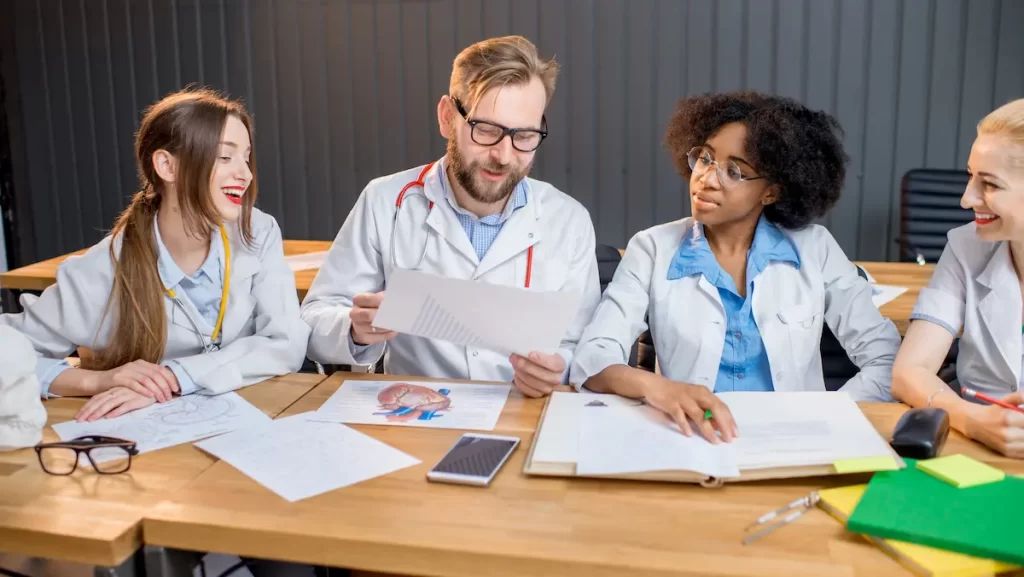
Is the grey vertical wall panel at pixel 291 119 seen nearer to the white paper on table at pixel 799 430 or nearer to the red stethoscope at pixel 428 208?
the red stethoscope at pixel 428 208

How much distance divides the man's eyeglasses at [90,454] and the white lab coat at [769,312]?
0.97 metres

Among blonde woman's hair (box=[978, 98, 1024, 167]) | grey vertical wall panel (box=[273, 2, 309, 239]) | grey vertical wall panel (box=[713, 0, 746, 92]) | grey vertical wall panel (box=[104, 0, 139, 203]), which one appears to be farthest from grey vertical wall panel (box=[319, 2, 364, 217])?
blonde woman's hair (box=[978, 98, 1024, 167])

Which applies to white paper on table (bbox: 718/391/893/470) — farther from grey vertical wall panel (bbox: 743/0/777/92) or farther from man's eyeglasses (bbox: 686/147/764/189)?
grey vertical wall panel (bbox: 743/0/777/92)

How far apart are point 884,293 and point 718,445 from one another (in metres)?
1.49

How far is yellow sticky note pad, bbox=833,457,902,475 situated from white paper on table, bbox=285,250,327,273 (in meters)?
2.02

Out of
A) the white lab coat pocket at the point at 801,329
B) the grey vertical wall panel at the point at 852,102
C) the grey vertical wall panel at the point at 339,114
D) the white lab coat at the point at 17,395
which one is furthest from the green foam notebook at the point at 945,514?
the grey vertical wall panel at the point at 339,114

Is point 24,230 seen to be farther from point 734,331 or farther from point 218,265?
point 734,331

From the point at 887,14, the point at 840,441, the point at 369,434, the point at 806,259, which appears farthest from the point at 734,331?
the point at 887,14

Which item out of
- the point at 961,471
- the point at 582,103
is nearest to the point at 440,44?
the point at 582,103

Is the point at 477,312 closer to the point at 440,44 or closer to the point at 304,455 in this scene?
the point at 304,455

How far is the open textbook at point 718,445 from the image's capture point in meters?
1.19

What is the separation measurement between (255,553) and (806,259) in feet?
4.69

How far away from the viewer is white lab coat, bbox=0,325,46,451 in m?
1.28

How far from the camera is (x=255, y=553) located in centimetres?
107
